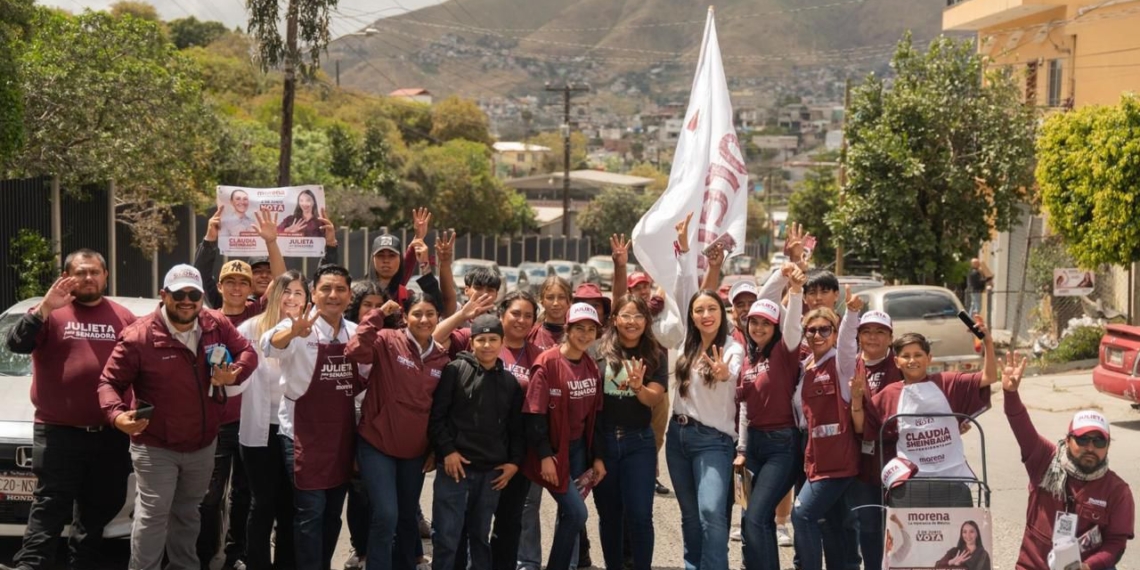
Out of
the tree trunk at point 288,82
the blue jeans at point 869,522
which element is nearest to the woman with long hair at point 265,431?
the blue jeans at point 869,522

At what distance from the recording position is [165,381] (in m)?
6.66

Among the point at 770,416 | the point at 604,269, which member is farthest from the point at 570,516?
the point at 604,269

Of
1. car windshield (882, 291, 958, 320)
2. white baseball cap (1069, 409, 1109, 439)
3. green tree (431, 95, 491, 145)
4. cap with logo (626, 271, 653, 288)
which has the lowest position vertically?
car windshield (882, 291, 958, 320)

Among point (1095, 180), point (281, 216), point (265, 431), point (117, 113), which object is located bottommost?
point (265, 431)

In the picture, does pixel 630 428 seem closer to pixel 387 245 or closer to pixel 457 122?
pixel 387 245

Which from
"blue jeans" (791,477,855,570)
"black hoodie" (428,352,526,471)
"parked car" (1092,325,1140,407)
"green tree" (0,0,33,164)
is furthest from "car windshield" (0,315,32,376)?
"parked car" (1092,325,1140,407)

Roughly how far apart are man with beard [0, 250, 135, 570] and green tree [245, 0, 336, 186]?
16.1 meters

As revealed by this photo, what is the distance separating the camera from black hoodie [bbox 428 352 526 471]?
7020 millimetres

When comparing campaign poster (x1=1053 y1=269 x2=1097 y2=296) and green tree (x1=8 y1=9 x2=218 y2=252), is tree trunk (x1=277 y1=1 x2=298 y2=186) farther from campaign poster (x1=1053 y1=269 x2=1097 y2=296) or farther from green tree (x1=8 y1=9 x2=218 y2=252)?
campaign poster (x1=1053 y1=269 x2=1097 y2=296)

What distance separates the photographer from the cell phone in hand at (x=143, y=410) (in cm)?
634

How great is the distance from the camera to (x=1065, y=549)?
596cm

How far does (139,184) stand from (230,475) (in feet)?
50.9

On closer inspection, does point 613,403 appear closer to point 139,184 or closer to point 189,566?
point 189,566

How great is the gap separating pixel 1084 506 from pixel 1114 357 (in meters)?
8.30
